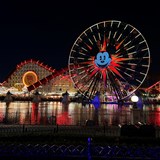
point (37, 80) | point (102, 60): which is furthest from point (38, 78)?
point (102, 60)

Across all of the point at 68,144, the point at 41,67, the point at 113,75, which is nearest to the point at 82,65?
the point at 113,75

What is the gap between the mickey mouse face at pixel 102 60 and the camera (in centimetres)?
3500

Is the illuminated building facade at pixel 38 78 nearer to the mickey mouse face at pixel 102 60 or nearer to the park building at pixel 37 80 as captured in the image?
the park building at pixel 37 80

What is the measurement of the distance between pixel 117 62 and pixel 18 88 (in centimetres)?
4947

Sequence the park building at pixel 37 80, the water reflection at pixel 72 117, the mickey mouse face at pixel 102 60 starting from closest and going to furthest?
the water reflection at pixel 72 117, the mickey mouse face at pixel 102 60, the park building at pixel 37 80

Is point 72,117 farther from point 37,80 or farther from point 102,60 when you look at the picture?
point 37,80

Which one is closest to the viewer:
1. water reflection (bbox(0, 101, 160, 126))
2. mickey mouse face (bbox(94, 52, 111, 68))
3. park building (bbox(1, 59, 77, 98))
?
water reflection (bbox(0, 101, 160, 126))

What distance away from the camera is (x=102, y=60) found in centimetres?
3538

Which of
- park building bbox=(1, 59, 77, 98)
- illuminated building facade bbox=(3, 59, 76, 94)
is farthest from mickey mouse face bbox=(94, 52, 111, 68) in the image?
illuminated building facade bbox=(3, 59, 76, 94)

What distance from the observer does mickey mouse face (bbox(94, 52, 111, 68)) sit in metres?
35.0

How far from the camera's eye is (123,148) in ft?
27.4

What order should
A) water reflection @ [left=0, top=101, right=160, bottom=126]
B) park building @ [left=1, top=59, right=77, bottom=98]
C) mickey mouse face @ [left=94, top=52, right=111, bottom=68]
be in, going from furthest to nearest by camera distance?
1. park building @ [left=1, top=59, right=77, bottom=98]
2. mickey mouse face @ [left=94, top=52, right=111, bottom=68]
3. water reflection @ [left=0, top=101, right=160, bottom=126]

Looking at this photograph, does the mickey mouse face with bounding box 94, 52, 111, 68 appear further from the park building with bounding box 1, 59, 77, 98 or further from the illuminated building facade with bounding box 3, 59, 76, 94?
the illuminated building facade with bounding box 3, 59, 76, 94

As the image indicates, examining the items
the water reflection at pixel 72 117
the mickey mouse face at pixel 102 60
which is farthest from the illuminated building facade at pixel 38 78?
the water reflection at pixel 72 117
